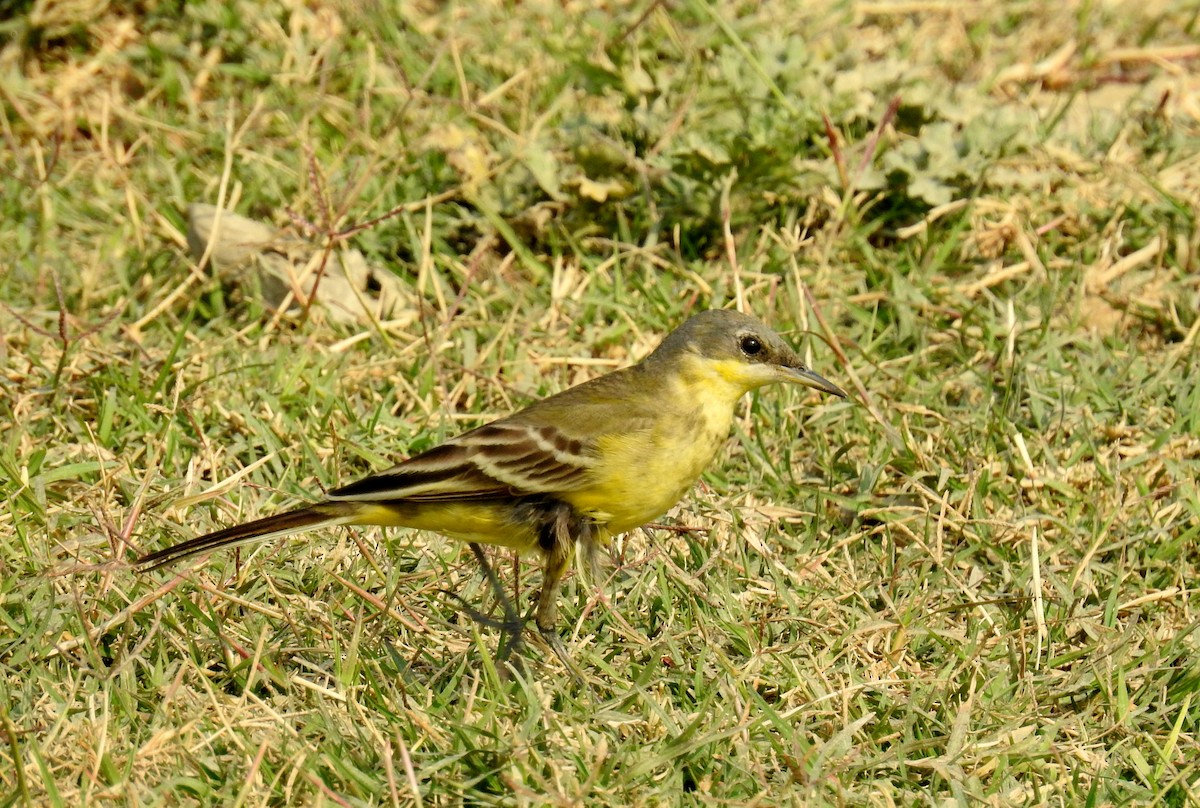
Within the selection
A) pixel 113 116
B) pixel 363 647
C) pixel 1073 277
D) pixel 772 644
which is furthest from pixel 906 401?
pixel 113 116

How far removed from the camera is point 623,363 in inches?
276

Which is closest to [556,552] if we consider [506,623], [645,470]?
[506,623]

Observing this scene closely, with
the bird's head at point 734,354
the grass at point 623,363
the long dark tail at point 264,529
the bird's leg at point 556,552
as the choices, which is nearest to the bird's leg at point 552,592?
the bird's leg at point 556,552

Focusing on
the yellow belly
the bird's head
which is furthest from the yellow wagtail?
the bird's head

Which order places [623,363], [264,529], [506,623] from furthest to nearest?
[623,363]
[506,623]
[264,529]

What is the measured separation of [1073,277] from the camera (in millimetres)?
7285

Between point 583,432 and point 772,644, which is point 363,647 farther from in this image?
point 772,644

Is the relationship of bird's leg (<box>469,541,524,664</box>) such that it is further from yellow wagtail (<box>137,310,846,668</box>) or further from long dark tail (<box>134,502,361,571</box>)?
long dark tail (<box>134,502,361,571</box>)

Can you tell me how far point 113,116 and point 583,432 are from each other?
4464 millimetres

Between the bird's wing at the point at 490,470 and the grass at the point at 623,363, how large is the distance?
454 millimetres

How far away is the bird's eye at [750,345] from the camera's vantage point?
5.55 metres

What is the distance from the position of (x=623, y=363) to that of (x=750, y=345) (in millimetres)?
1501

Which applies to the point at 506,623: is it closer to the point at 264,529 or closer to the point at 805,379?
the point at 264,529

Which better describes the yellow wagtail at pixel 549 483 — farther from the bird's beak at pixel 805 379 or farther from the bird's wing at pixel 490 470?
the bird's beak at pixel 805 379
